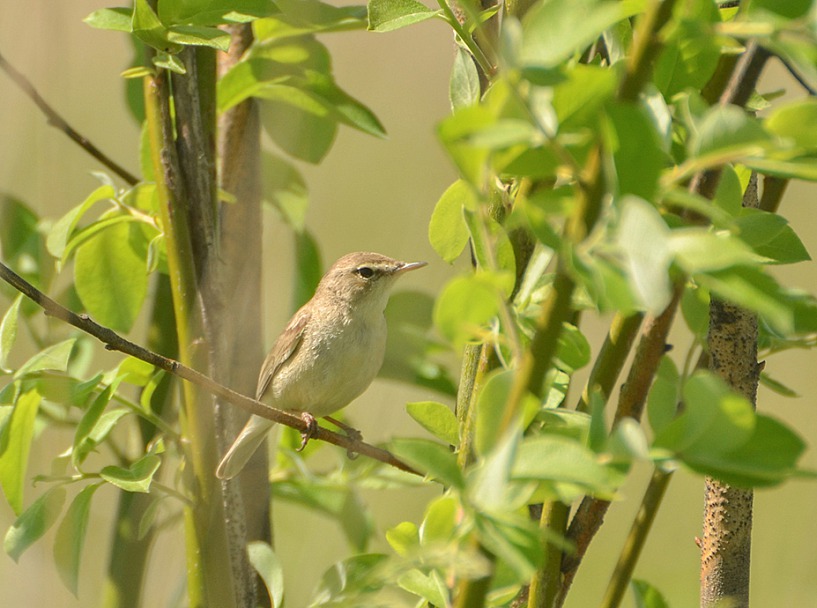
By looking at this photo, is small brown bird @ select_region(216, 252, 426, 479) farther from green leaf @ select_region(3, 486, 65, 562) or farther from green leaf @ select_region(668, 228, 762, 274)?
green leaf @ select_region(668, 228, 762, 274)

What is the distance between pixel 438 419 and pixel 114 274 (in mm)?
680

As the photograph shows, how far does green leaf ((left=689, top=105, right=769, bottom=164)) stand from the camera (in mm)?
482

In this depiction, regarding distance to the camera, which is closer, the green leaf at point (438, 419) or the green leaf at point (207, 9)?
the green leaf at point (438, 419)

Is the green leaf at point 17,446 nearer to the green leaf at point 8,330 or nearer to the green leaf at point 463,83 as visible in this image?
the green leaf at point 8,330

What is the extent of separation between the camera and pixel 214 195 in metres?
1.32

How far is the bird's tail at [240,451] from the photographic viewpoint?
123 centimetres

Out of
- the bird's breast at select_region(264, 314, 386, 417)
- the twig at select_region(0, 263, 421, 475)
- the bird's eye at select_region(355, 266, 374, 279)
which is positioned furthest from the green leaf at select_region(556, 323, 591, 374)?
the bird's eye at select_region(355, 266, 374, 279)

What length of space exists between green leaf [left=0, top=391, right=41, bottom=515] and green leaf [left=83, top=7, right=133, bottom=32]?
1.57 ft

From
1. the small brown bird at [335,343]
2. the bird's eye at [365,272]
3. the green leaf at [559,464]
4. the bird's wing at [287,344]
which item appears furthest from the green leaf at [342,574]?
the bird's eye at [365,272]

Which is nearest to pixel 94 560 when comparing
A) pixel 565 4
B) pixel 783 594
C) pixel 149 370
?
pixel 149 370

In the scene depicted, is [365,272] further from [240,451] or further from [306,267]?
[240,451]

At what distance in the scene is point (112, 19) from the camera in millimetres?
1244

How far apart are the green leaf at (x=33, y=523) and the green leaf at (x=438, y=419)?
50 cm

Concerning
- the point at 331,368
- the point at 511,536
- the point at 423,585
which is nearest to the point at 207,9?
the point at 423,585
